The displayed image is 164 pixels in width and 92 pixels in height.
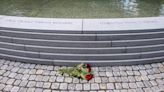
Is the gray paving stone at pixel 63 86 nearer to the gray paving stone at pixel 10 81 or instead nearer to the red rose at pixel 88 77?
the red rose at pixel 88 77

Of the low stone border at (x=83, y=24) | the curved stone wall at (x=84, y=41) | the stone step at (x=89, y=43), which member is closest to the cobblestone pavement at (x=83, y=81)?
the curved stone wall at (x=84, y=41)

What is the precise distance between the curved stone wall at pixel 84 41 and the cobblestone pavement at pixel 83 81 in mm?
187

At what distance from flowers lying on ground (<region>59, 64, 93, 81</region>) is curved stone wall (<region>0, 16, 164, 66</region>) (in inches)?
5.9

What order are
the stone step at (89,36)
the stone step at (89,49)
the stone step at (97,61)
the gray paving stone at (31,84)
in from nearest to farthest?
the gray paving stone at (31,84) → the stone step at (89,36) → the stone step at (89,49) → the stone step at (97,61)

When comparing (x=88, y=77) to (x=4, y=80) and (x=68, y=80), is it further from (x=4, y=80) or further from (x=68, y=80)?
(x=4, y=80)

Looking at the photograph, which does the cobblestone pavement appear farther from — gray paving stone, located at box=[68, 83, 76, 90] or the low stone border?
the low stone border

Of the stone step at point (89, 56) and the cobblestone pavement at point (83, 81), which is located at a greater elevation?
the stone step at point (89, 56)

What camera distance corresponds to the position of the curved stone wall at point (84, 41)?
385 cm

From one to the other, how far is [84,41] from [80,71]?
64cm

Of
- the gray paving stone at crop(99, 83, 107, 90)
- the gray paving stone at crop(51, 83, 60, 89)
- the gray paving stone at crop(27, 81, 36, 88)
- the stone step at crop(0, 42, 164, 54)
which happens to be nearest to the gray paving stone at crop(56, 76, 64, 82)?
the gray paving stone at crop(51, 83, 60, 89)

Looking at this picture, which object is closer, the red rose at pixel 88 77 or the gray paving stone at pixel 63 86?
the gray paving stone at pixel 63 86

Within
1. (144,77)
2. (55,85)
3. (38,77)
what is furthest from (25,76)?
(144,77)

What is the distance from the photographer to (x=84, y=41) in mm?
3869

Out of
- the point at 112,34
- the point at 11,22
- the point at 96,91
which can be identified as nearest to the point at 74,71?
the point at 96,91
